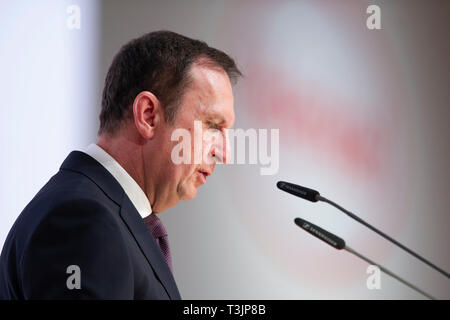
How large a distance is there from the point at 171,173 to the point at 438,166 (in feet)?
4.38

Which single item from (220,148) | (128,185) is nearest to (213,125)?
(220,148)

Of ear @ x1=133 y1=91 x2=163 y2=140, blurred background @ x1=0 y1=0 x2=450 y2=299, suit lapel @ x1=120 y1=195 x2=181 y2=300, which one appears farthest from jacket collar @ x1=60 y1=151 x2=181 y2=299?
blurred background @ x1=0 y1=0 x2=450 y2=299

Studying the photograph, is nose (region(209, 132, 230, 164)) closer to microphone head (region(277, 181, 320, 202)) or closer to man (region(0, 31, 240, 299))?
man (region(0, 31, 240, 299))

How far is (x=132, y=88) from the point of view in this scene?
1.21 metres

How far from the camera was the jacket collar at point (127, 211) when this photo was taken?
103cm

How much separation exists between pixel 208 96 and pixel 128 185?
244 mm

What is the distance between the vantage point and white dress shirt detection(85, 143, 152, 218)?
112 centimetres

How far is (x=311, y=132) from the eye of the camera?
6.95 feet

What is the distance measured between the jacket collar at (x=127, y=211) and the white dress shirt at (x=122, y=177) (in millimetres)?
21

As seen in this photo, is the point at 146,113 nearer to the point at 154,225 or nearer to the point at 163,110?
the point at 163,110
